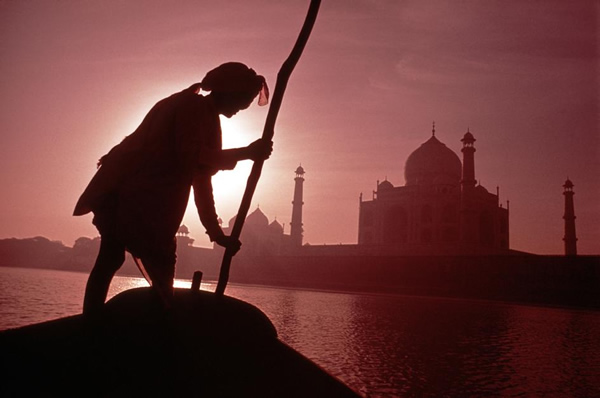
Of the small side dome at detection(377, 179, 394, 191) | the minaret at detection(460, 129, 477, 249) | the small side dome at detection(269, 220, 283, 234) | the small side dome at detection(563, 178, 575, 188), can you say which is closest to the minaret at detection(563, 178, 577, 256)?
the small side dome at detection(563, 178, 575, 188)

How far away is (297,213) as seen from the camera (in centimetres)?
3956

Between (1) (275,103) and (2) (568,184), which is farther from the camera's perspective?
(2) (568,184)

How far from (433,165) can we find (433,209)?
347 cm

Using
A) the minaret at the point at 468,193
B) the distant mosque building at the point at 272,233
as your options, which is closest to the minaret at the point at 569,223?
the minaret at the point at 468,193

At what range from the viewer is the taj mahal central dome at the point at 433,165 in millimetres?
34625

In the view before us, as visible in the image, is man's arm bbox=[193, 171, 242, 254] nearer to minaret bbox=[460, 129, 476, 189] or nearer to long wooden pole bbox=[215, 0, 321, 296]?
long wooden pole bbox=[215, 0, 321, 296]

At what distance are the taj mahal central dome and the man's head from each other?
33.4 meters

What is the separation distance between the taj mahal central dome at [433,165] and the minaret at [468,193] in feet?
13.2

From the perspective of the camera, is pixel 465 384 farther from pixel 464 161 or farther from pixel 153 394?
pixel 464 161

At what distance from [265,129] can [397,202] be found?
1353 inches

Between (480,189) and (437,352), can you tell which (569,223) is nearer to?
(480,189)

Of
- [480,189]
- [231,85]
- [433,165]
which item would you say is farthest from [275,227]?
[231,85]

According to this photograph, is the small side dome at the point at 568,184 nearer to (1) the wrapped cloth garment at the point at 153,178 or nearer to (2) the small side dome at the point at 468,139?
(2) the small side dome at the point at 468,139

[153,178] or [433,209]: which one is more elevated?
[433,209]
